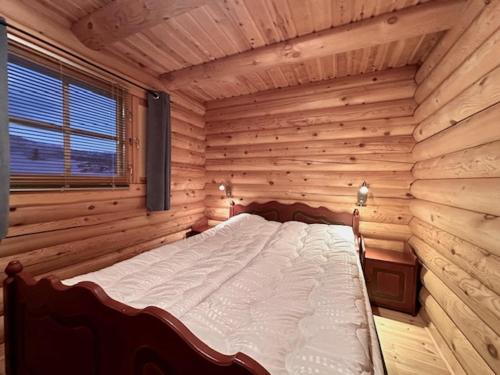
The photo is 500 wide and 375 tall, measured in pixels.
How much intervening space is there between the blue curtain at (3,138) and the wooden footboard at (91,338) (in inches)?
22.4

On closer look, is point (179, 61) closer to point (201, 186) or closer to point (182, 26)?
point (182, 26)

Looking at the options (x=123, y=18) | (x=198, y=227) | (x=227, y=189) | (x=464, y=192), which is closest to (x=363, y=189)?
(x=464, y=192)

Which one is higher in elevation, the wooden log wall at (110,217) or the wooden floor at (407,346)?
the wooden log wall at (110,217)

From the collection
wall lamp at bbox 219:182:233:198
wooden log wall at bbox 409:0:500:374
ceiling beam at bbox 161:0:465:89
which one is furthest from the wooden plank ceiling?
wall lamp at bbox 219:182:233:198

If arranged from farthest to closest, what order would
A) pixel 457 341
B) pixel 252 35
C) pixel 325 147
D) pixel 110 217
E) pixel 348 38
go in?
pixel 325 147 → pixel 110 217 → pixel 252 35 → pixel 348 38 → pixel 457 341

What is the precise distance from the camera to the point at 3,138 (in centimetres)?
147

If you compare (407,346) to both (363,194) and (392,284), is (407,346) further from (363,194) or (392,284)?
(363,194)

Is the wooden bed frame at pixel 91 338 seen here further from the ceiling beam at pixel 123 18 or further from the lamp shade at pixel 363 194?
the lamp shade at pixel 363 194

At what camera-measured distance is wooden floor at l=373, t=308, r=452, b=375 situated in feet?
5.53

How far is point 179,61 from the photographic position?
253cm

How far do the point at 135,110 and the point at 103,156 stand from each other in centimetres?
69

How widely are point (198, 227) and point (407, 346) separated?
2839 mm

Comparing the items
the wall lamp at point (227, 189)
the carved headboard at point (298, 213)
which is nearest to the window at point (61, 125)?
the wall lamp at point (227, 189)

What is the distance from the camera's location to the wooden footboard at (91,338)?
692 mm
